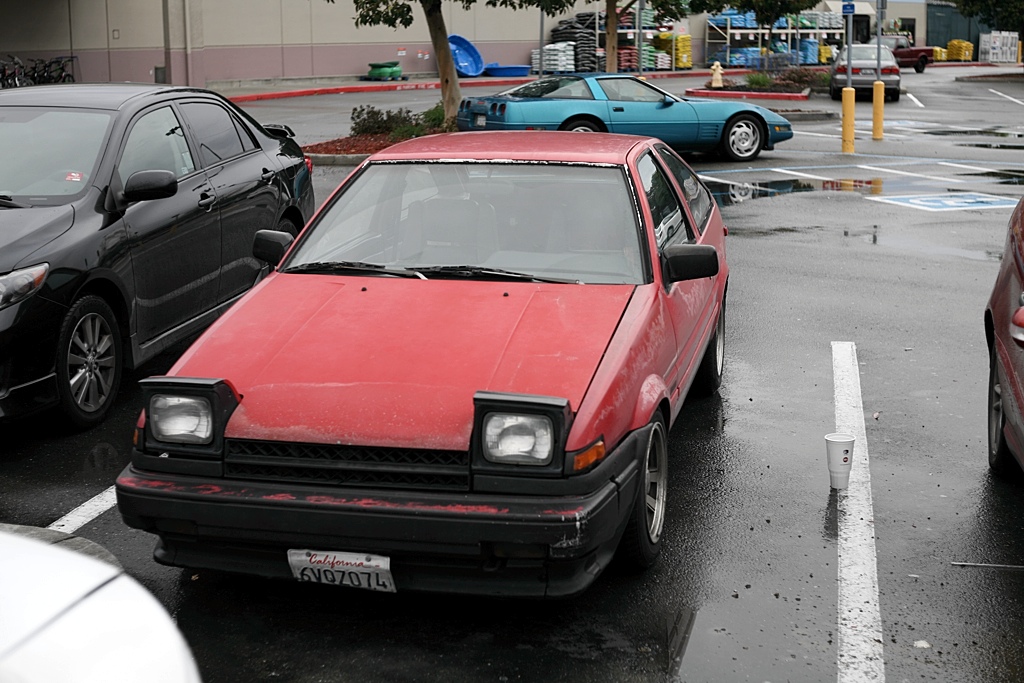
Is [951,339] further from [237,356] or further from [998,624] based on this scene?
[237,356]

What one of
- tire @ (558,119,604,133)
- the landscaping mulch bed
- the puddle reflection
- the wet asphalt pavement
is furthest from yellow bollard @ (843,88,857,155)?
the wet asphalt pavement

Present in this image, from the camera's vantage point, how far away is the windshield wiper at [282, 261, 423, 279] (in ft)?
16.7

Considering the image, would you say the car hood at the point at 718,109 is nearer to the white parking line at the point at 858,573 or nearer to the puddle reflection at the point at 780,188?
the puddle reflection at the point at 780,188

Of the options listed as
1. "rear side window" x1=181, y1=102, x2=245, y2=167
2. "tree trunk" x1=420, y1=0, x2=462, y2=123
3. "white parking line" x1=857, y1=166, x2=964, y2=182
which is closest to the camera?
"rear side window" x1=181, y1=102, x2=245, y2=167

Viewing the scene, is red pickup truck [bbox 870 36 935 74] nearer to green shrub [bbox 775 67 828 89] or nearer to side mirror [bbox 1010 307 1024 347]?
green shrub [bbox 775 67 828 89]

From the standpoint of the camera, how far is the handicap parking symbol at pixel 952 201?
1395 cm

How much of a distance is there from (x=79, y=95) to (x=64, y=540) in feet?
11.1

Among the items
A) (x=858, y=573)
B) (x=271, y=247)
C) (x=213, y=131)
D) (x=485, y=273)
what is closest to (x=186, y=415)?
(x=485, y=273)

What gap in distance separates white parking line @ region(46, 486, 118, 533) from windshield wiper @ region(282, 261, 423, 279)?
1.26 m

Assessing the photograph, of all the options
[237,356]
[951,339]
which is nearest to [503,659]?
[237,356]

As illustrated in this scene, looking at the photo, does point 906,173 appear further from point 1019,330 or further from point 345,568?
point 345,568

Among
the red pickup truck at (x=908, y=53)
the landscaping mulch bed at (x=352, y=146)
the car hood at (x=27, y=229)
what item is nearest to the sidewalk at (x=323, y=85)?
the landscaping mulch bed at (x=352, y=146)

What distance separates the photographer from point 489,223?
530 cm

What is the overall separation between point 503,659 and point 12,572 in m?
1.79
